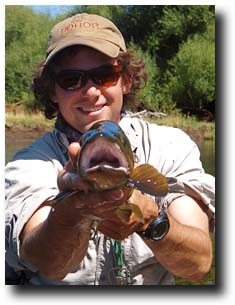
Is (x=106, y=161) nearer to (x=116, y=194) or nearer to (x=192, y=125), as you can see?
(x=116, y=194)

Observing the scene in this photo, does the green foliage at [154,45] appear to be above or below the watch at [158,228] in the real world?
above

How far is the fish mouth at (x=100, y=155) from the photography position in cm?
81

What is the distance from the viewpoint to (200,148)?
1.36m

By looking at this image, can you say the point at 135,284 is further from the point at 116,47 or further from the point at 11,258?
the point at 116,47

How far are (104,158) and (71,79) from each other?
20.2 inches

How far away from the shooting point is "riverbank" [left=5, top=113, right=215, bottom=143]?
4.84 ft

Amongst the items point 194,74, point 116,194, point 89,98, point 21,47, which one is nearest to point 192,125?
point 194,74

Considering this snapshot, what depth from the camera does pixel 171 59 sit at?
1.64m

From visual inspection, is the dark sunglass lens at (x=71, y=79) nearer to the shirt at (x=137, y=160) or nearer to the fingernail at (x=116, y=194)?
the shirt at (x=137, y=160)

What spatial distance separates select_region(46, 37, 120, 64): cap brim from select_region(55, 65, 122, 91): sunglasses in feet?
0.15

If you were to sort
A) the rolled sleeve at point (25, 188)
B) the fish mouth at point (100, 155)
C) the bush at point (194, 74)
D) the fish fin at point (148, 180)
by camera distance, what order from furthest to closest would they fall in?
the bush at point (194, 74) < the rolled sleeve at point (25, 188) < the fish fin at point (148, 180) < the fish mouth at point (100, 155)

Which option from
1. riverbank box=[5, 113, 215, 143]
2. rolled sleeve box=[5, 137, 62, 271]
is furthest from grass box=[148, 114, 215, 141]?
rolled sleeve box=[5, 137, 62, 271]

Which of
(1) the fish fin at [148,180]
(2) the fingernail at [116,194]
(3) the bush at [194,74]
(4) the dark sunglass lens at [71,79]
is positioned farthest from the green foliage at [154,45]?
(2) the fingernail at [116,194]

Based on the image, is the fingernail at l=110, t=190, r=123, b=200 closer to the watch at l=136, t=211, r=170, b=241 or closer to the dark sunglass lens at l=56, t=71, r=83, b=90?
the watch at l=136, t=211, r=170, b=241
